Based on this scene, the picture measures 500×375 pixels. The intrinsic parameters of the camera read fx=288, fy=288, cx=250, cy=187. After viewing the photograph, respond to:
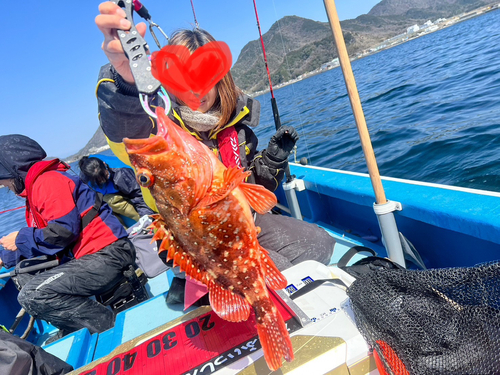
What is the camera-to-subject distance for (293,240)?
3004 millimetres

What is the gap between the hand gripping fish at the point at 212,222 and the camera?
1.53 metres

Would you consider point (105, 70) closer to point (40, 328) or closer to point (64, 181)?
point (64, 181)

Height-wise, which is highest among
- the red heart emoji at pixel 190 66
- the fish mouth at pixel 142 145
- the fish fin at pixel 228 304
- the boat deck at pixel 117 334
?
the red heart emoji at pixel 190 66

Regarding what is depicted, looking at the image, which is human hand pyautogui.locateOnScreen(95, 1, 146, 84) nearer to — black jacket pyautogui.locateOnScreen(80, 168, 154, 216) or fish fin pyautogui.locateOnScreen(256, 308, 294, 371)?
fish fin pyautogui.locateOnScreen(256, 308, 294, 371)

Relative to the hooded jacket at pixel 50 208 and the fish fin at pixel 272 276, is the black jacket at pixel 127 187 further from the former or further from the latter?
the fish fin at pixel 272 276

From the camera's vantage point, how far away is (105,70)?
7.41 feet

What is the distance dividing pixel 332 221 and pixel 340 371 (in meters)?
3.20

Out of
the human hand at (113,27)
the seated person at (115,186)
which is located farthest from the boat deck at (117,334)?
the human hand at (113,27)

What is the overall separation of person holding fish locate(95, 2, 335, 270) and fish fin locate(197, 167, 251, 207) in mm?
736

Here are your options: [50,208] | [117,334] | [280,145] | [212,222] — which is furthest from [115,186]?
[212,222]

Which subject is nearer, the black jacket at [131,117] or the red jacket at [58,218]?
the black jacket at [131,117]

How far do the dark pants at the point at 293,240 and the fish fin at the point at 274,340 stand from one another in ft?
4.16

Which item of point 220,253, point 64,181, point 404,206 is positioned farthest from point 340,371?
point 64,181

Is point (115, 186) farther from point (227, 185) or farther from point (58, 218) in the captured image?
point (227, 185)
